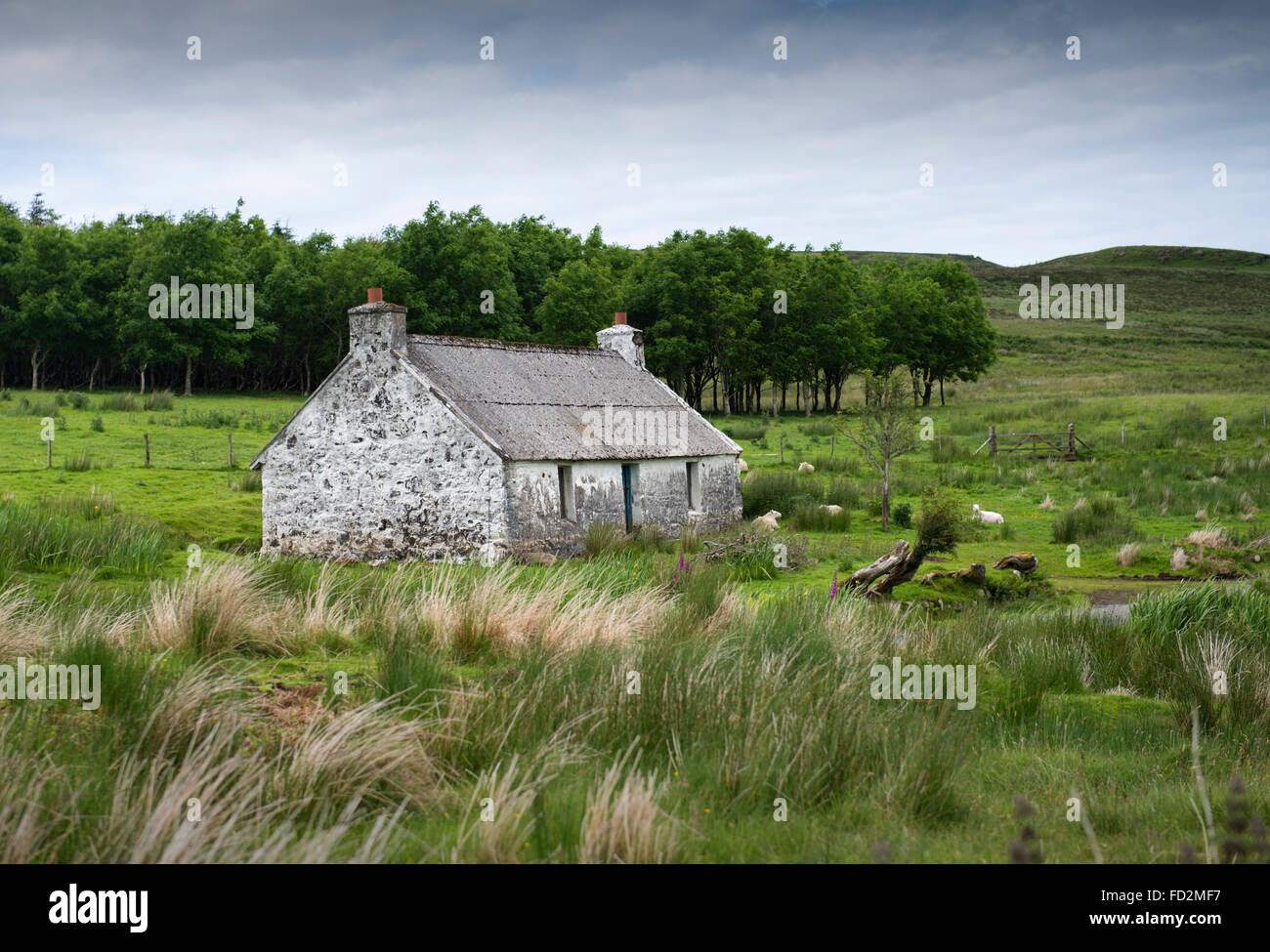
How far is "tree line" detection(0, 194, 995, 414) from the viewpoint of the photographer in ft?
193

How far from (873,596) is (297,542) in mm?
13207

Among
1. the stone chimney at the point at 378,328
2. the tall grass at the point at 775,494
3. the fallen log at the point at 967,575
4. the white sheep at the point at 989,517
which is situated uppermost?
the stone chimney at the point at 378,328

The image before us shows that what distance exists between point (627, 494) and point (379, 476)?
561cm

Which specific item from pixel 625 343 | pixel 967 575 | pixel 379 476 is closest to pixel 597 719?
pixel 967 575

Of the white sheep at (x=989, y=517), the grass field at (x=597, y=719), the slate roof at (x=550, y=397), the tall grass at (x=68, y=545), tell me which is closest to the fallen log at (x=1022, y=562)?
the grass field at (x=597, y=719)

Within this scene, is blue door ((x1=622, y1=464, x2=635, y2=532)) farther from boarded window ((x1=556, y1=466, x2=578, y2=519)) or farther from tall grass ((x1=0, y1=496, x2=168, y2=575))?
tall grass ((x1=0, y1=496, x2=168, y2=575))

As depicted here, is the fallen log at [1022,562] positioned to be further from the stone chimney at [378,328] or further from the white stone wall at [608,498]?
the stone chimney at [378,328]

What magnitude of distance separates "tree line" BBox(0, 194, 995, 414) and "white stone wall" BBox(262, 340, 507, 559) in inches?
1384

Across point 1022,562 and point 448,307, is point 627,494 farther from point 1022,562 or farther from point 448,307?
point 448,307

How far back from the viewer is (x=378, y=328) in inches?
851

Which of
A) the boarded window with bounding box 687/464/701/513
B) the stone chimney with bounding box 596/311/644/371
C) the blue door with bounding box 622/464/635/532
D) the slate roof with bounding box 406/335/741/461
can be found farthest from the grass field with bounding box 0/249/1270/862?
the stone chimney with bounding box 596/311/644/371

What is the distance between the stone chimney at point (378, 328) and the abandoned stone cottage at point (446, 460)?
0.09 ft

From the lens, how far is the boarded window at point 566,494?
21875mm

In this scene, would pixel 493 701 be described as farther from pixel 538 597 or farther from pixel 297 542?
pixel 297 542
